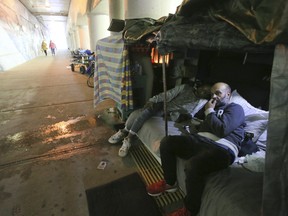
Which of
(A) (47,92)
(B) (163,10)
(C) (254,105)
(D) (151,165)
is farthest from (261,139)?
(A) (47,92)

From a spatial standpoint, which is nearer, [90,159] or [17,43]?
[90,159]

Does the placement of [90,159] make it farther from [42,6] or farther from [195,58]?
[42,6]

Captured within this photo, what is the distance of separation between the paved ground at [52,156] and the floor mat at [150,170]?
0.40ft

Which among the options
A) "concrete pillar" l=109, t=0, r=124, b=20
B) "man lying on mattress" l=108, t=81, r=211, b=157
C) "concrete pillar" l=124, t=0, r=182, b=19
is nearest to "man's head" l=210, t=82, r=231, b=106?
"man lying on mattress" l=108, t=81, r=211, b=157

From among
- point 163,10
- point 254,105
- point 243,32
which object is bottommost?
point 254,105

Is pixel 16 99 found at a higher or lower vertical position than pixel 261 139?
lower

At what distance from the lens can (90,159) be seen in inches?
82.9

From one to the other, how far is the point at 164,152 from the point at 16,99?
4.35 m

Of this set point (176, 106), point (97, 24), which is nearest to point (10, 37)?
point (97, 24)

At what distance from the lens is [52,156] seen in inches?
84.4

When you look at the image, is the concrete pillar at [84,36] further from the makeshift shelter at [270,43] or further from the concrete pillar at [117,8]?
the makeshift shelter at [270,43]

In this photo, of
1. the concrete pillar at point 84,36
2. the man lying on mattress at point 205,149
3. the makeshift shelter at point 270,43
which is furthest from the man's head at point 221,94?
the concrete pillar at point 84,36

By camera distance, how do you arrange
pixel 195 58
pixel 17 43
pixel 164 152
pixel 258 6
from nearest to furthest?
pixel 258 6 → pixel 164 152 → pixel 195 58 → pixel 17 43

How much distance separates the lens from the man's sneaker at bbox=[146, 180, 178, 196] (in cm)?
155
